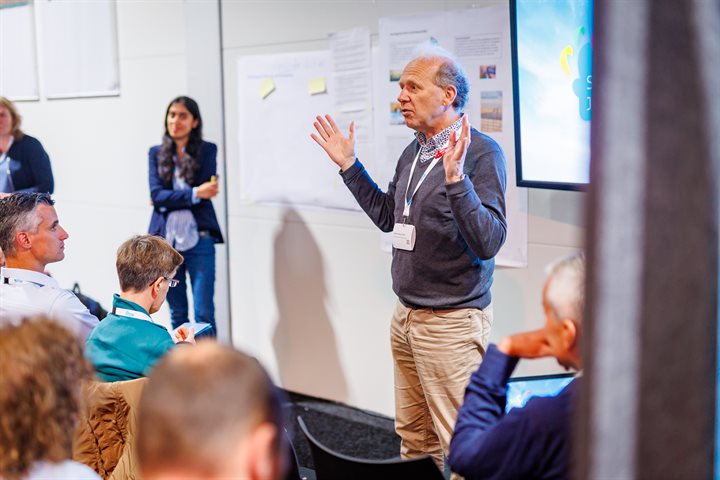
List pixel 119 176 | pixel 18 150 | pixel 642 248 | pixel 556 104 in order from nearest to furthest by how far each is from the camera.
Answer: pixel 642 248 < pixel 556 104 < pixel 18 150 < pixel 119 176

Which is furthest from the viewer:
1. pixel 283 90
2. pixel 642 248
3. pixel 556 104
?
pixel 283 90

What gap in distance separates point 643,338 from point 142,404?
1.87ft

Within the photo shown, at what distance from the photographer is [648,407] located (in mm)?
605

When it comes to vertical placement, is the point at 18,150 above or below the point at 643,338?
above

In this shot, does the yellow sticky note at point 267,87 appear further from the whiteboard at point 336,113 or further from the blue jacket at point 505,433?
the blue jacket at point 505,433

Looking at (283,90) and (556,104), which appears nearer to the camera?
(556,104)

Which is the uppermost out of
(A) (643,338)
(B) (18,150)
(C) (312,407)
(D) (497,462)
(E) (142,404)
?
(B) (18,150)

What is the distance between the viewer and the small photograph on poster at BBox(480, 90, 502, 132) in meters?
3.00

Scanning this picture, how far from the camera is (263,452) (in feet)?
2.90

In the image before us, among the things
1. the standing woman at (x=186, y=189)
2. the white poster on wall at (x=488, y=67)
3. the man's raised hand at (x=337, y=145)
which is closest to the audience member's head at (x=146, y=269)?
the man's raised hand at (x=337, y=145)

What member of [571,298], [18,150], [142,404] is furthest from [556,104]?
[18,150]

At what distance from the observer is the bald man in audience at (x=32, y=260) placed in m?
2.24

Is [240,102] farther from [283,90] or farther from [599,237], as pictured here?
[599,237]

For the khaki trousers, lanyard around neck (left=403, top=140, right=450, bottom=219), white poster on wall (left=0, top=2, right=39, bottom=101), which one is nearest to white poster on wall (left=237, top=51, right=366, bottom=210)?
lanyard around neck (left=403, top=140, right=450, bottom=219)
